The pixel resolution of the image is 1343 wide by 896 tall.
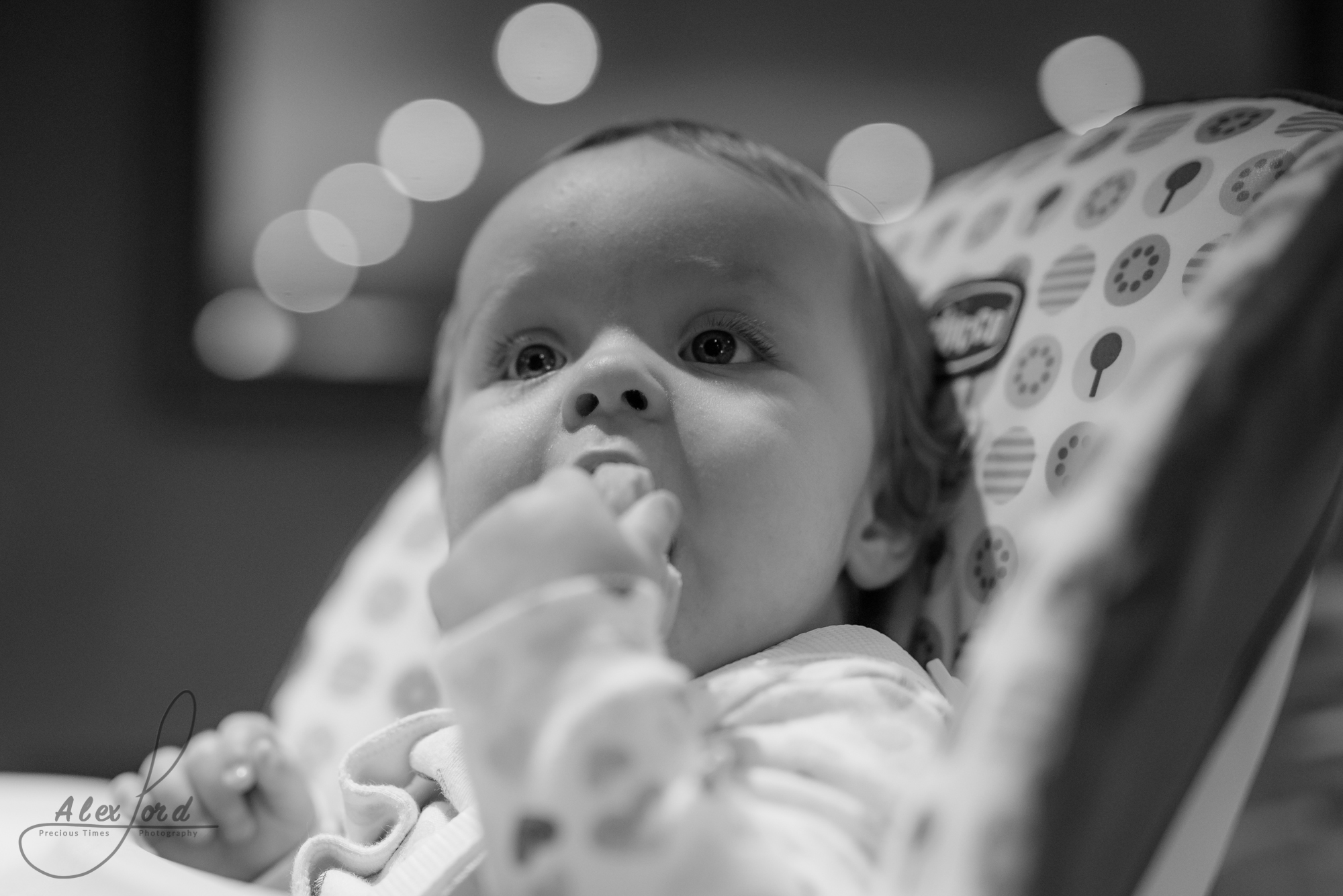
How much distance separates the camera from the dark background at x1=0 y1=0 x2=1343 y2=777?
1782mm

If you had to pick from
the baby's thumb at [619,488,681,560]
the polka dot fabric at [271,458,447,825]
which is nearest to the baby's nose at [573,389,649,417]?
the baby's thumb at [619,488,681,560]

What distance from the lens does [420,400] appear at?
→ 186 centimetres

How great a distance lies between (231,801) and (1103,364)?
2.05ft

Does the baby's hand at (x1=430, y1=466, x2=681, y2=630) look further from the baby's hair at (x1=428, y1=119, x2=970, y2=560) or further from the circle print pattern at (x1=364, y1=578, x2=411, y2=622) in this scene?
the circle print pattern at (x1=364, y1=578, x2=411, y2=622)

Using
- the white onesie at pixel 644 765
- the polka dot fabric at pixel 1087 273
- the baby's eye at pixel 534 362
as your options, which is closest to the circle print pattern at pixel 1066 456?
the polka dot fabric at pixel 1087 273

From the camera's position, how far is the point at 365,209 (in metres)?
1.88

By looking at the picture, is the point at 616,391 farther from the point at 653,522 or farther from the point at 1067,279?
the point at 1067,279

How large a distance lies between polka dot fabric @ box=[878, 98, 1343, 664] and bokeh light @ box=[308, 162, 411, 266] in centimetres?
128

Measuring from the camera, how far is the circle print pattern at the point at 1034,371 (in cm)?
72

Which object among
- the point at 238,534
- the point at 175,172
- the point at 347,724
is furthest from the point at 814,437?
the point at 175,172

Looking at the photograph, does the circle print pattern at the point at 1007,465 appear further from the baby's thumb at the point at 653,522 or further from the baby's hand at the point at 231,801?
the baby's hand at the point at 231,801

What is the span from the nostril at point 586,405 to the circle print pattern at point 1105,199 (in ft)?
1.23

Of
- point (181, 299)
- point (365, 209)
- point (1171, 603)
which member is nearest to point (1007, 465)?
point (1171, 603)

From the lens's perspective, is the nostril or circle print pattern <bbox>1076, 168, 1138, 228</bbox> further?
circle print pattern <bbox>1076, 168, 1138, 228</bbox>
